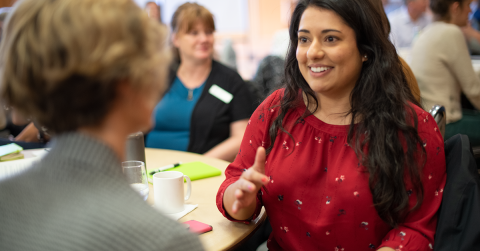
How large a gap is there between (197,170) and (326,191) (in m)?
0.59

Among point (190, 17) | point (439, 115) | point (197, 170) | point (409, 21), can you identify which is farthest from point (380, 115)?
point (409, 21)

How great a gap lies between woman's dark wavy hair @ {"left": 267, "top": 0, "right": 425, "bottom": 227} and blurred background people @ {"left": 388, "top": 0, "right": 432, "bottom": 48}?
3.78 metres

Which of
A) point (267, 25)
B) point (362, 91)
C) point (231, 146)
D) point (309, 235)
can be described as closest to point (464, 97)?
point (231, 146)

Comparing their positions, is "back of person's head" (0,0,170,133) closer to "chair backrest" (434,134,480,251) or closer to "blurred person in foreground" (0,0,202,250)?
"blurred person in foreground" (0,0,202,250)

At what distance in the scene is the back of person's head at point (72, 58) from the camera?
57 centimetres

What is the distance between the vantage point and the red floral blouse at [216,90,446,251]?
1.15 m

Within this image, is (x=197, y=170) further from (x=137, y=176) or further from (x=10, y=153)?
(x=10, y=153)

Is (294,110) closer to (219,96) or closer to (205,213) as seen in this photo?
(205,213)

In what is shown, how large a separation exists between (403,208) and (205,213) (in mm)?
588

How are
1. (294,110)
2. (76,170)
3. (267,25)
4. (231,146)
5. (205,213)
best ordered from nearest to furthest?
(76,170)
(205,213)
(294,110)
(231,146)
(267,25)

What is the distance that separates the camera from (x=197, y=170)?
1619 mm

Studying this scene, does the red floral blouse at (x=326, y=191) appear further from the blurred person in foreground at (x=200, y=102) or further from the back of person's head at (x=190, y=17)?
the back of person's head at (x=190, y=17)

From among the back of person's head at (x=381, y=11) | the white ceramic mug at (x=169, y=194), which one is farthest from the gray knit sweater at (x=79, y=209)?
the back of person's head at (x=381, y=11)

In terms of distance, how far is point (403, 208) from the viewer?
3.77ft
